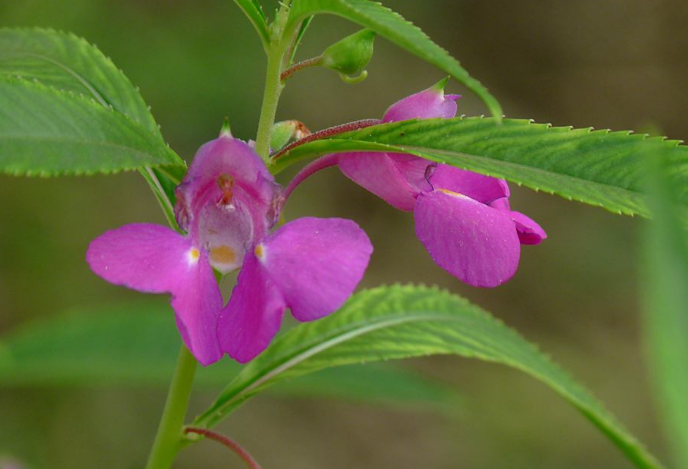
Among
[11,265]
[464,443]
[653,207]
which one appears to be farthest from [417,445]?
[653,207]

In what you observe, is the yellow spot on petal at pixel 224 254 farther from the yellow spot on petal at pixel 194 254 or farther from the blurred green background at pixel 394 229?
the blurred green background at pixel 394 229

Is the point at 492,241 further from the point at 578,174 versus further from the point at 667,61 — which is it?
the point at 667,61

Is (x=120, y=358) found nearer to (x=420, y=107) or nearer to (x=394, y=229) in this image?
(x=420, y=107)

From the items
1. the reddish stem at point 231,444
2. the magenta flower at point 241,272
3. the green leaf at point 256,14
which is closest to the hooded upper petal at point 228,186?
the magenta flower at point 241,272

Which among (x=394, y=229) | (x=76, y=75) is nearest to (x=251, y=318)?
(x=76, y=75)

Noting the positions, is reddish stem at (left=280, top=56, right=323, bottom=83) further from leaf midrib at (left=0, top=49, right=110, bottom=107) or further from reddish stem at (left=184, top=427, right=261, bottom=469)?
reddish stem at (left=184, top=427, right=261, bottom=469)

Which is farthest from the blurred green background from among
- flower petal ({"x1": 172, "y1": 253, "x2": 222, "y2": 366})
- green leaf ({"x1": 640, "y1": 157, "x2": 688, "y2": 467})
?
green leaf ({"x1": 640, "y1": 157, "x2": 688, "y2": 467})
